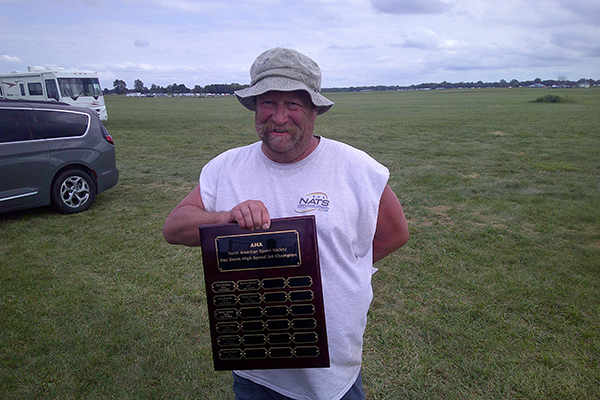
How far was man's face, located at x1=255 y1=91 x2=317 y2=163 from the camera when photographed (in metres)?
1.65

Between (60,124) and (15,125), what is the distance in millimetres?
665

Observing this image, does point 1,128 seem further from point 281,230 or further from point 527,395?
point 527,395

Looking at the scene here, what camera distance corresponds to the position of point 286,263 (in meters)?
1.49

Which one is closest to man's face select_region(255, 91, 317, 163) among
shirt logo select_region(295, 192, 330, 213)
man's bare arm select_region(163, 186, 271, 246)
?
shirt logo select_region(295, 192, 330, 213)

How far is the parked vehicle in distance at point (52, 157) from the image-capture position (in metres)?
6.33

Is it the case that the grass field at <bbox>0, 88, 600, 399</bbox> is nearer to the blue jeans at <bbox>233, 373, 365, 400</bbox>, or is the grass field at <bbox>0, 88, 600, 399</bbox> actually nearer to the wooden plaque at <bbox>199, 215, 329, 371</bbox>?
the blue jeans at <bbox>233, 373, 365, 400</bbox>

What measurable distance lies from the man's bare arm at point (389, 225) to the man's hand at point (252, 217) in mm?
588

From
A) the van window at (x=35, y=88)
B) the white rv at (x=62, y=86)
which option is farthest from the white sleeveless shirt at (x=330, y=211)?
the van window at (x=35, y=88)

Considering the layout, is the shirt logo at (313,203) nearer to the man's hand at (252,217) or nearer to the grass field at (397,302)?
the man's hand at (252,217)

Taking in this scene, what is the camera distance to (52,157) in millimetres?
6746

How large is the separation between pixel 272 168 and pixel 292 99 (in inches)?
11.6

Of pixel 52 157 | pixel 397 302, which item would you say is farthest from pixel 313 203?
pixel 52 157

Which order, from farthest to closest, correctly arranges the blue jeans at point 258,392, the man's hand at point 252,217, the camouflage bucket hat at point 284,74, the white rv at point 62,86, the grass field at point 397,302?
the white rv at point 62,86, the grass field at point 397,302, the blue jeans at point 258,392, the camouflage bucket hat at point 284,74, the man's hand at point 252,217

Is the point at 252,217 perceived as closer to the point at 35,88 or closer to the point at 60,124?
the point at 60,124
